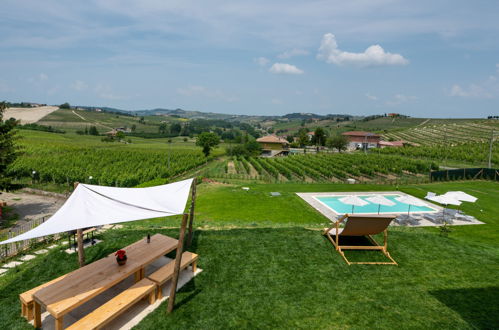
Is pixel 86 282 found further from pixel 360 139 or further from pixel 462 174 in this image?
pixel 360 139

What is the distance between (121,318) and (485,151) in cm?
5677

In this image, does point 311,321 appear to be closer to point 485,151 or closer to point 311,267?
point 311,267

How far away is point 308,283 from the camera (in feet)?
18.8

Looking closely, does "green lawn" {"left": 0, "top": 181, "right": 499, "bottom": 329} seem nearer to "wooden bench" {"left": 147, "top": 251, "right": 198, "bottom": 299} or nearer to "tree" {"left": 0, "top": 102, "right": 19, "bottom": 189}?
"wooden bench" {"left": 147, "top": 251, "right": 198, "bottom": 299}

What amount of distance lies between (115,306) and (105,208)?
5.60 feet

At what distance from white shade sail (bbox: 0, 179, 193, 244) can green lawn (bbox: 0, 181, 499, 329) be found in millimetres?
1884

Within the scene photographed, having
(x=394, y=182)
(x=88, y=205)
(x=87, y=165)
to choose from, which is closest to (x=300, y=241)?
(x=88, y=205)

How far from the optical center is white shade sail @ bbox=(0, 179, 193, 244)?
13.7ft

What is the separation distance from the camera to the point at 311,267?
6383 mm

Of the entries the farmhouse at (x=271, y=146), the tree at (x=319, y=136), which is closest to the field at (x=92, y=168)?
the farmhouse at (x=271, y=146)

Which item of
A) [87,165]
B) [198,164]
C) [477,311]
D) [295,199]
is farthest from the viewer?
[198,164]

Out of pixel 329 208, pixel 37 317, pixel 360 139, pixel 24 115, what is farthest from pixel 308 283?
pixel 24 115

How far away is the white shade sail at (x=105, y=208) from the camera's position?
13.7ft

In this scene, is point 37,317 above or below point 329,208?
above
